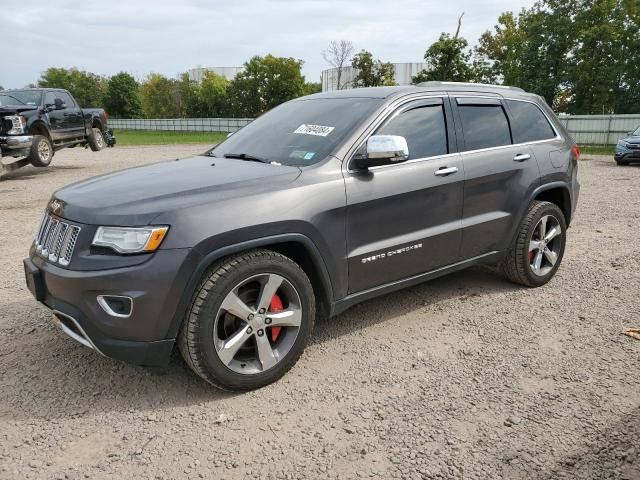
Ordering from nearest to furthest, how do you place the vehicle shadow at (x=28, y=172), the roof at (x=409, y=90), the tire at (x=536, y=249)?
the roof at (x=409, y=90) → the tire at (x=536, y=249) → the vehicle shadow at (x=28, y=172)

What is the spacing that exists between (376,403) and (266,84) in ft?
199

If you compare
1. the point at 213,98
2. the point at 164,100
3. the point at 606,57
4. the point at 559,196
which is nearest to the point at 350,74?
the point at 213,98

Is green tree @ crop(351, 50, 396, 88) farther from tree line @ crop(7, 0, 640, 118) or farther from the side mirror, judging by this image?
the side mirror

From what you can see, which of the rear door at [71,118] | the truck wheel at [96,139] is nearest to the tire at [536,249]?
the rear door at [71,118]

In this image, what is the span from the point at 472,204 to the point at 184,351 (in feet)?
8.10

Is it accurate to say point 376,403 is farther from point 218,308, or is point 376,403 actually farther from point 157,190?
point 157,190

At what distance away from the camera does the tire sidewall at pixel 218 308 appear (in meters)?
2.85

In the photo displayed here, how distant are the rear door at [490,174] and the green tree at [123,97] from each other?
7476 cm

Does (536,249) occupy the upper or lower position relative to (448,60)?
lower

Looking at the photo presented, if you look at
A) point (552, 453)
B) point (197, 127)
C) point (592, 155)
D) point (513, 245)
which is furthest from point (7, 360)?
point (197, 127)

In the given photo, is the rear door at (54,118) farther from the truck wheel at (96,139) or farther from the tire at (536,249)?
the tire at (536,249)

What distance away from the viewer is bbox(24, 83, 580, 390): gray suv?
2742 mm

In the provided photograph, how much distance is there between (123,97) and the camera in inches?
2815

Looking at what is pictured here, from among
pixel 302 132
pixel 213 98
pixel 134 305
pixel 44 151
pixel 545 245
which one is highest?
pixel 213 98
